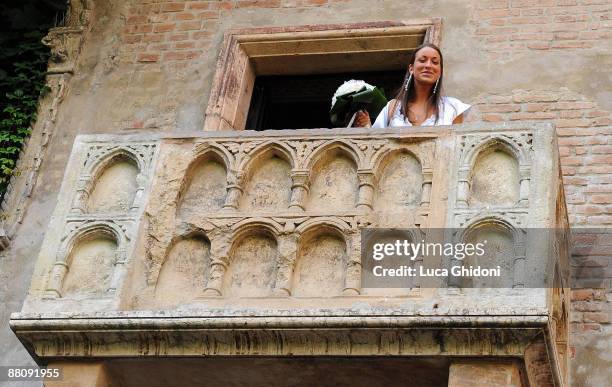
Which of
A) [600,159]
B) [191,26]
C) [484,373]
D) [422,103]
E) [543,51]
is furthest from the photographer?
[191,26]

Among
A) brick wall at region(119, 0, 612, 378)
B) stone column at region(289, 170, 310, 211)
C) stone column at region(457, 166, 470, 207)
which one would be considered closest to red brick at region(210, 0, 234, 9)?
brick wall at region(119, 0, 612, 378)

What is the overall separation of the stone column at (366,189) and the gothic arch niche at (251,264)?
522mm

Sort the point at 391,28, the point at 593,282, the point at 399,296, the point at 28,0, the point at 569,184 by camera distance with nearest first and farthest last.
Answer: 1. the point at 399,296
2. the point at 593,282
3. the point at 569,184
4. the point at 391,28
5. the point at 28,0

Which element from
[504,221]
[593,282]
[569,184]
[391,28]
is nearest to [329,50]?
[391,28]

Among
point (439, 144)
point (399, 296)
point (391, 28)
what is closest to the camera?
point (399, 296)

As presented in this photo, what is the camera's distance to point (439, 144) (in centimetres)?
734

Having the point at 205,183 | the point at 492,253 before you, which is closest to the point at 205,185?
the point at 205,183

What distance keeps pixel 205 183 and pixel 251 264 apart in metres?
0.68

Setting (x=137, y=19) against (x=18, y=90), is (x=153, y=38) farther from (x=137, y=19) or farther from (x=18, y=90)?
(x=18, y=90)

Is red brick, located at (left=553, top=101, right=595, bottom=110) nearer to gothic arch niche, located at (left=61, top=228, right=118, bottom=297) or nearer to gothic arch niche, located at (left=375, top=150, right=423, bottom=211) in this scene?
gothic arch niche, located at (left=375, top=150, right=423, bottom=211)

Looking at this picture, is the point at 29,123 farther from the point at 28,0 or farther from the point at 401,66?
the point at 401,66

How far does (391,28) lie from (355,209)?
3167mm

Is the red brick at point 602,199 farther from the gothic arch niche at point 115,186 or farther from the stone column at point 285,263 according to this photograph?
the gothic arch niche at point 115,186

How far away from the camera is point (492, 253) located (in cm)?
679
